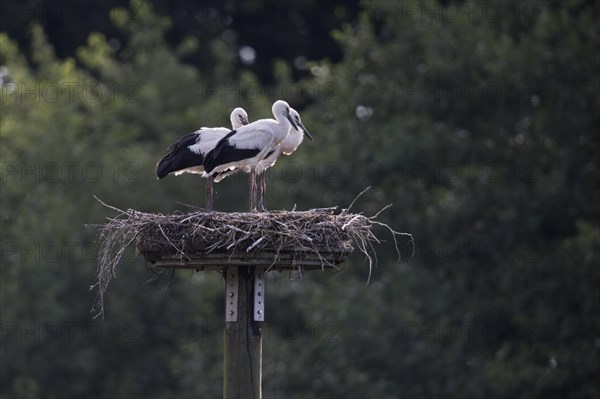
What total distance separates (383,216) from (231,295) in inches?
462

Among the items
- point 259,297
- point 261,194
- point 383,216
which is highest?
point 383,216

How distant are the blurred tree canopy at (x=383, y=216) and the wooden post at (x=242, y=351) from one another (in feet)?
32.1

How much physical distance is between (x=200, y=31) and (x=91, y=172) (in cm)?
989

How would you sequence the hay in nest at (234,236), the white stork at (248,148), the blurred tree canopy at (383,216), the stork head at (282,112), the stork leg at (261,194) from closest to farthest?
the hay in nest at (234,236)
the white stork at (248,148)
the stork leg at (261,194)
the stork head at (282,112)
the blurred tree canopy at (383,216)

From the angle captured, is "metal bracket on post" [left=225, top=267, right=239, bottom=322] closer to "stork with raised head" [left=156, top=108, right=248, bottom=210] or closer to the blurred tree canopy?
"stork with raised head" [left=156, top=108, right=248, bottom=210]

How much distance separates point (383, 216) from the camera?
19641mm

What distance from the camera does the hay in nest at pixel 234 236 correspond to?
8242 millimetres

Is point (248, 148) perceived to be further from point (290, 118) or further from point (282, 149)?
point (290, 118)

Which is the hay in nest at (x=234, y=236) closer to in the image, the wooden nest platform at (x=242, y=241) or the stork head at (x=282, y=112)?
the wooden nest platform at (x=242, y=241)

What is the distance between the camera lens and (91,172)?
916 inches

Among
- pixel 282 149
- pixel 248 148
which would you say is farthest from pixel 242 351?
pixel 282 149

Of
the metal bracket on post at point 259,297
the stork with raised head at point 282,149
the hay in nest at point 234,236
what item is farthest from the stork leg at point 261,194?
the metal bracket on post at point 259,297

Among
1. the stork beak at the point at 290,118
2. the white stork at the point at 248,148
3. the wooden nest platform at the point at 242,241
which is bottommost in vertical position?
the wooden nest platform at the point at 242,241

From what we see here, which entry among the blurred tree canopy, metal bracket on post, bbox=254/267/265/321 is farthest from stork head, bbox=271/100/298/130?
the blurred tree canopy
